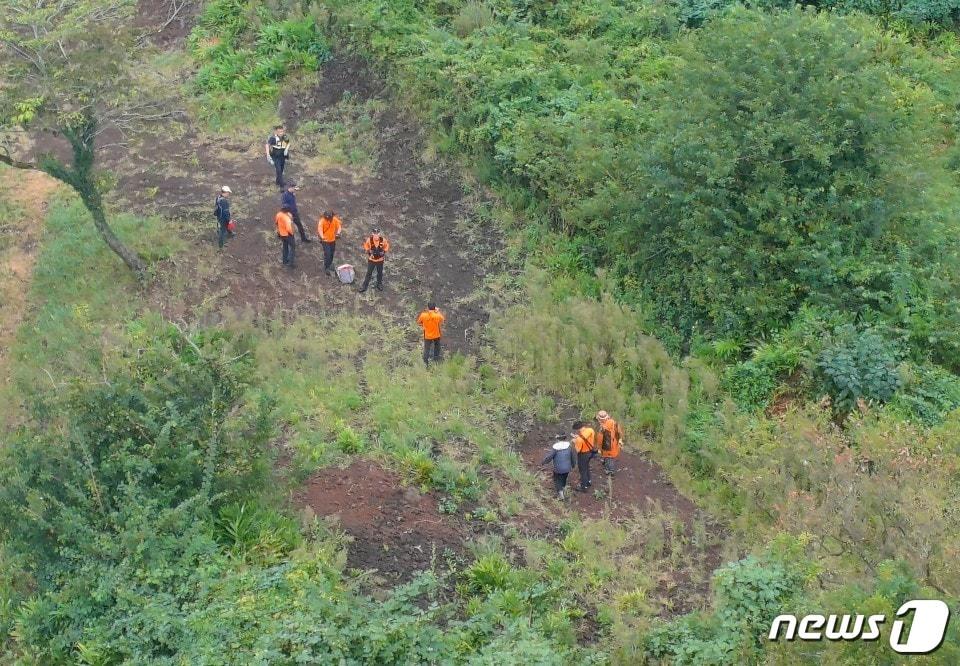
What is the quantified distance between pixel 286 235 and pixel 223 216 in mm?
1379

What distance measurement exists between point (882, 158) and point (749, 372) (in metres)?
4.08

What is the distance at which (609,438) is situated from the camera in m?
13.0

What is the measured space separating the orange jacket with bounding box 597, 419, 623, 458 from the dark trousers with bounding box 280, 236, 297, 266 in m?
7.25

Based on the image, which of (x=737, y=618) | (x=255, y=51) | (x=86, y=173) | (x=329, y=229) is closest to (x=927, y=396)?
(x=737, y=618)

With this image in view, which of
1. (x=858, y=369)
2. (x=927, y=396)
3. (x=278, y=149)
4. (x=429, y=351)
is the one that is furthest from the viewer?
(x=278, y=149)

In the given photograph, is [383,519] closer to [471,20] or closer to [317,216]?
[317,216]

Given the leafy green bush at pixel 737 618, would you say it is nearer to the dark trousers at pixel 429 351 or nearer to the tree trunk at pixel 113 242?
the dark trousers at pixel 429 351

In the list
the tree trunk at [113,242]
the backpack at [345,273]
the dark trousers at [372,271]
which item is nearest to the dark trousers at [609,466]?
the dark trousers at [372,271]

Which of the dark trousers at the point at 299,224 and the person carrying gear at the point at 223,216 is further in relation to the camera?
the person carrying gear at the point at 223,216

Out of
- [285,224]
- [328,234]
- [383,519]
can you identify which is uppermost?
[285,224]

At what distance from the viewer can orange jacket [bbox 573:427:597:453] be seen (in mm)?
12742

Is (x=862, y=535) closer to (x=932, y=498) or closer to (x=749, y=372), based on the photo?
(x=932, y=498)

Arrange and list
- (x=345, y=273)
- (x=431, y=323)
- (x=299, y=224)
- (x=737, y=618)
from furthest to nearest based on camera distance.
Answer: (x=299, y=224) < (x=345, y=273) < (x=431, y=323) < (x=737, y=618)

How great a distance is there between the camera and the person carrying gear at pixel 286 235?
56.1ft
